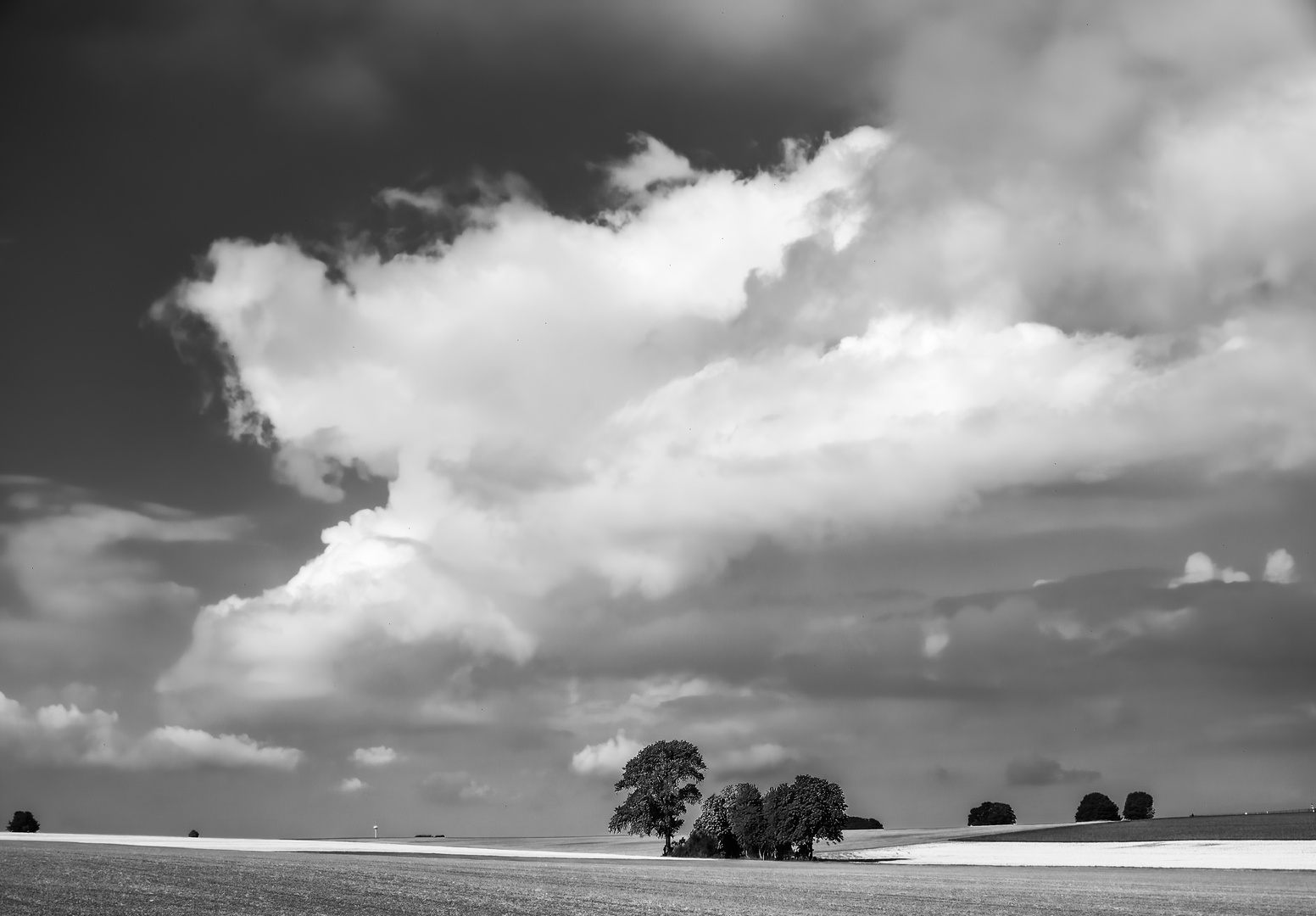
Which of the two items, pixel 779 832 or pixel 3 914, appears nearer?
pixel 3 914

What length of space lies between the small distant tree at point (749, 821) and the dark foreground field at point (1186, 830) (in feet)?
136

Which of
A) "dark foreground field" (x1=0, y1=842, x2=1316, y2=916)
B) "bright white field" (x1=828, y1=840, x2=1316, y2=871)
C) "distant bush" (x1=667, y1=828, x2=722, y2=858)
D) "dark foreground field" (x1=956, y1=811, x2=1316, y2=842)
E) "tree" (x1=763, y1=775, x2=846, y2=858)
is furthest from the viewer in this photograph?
"dark foreground field" (x1=956, y1=811, x2=1316, y2=842)

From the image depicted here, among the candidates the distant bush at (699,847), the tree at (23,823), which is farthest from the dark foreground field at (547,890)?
the tree at (23,823)

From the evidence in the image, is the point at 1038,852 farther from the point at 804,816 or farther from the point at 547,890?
the point at 547,890

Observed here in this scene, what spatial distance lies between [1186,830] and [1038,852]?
3586 centimetres

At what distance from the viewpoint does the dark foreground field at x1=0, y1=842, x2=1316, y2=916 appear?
34.4 meters

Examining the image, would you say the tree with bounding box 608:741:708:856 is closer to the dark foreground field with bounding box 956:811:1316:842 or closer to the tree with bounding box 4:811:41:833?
the dark foreground field with bounding box 956:811:1316:842

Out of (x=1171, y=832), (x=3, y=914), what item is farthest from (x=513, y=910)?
(x=1171, y=832)

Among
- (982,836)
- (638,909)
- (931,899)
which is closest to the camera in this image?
(638,909)

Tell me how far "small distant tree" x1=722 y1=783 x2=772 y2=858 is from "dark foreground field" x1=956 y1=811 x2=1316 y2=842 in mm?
41431

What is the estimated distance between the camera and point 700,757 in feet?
393

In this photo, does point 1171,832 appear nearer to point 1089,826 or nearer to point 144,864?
point 1089,826

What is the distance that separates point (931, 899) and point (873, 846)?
8735 cm

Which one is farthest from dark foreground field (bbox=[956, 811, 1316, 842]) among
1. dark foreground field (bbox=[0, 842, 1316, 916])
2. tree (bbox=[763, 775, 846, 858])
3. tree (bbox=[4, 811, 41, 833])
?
tree (bbox=[4, 811, 41, 833])
